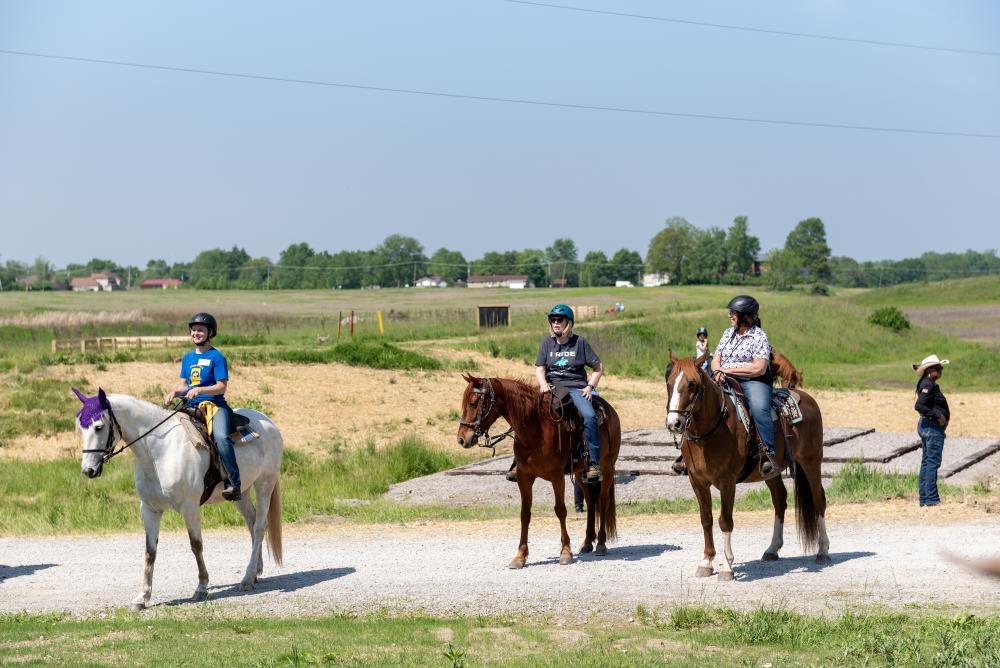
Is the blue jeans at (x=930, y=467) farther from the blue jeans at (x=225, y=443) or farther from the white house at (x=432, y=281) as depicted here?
the white house at (x=432, y=281)

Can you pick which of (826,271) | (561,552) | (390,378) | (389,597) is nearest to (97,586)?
(389,597)

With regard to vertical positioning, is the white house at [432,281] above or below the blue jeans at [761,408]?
above

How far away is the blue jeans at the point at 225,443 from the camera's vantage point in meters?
11.8

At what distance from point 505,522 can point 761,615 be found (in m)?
7.17

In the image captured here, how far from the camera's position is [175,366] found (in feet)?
111

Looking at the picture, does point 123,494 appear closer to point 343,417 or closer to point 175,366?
→ point 343,417

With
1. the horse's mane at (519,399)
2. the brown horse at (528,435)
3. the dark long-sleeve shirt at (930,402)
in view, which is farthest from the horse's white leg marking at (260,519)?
the dark long-sleeve shirt at (930,402)

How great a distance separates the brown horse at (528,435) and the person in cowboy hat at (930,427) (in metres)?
5.05

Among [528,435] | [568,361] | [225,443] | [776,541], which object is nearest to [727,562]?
[776,541]

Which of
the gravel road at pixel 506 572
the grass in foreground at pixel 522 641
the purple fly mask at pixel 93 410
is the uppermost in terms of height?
the purple fly mask at pixel 93 410

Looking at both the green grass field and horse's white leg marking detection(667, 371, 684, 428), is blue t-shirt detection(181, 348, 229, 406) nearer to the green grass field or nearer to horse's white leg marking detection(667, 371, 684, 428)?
horse's white leg marking detection(667, 371, 684, 428)

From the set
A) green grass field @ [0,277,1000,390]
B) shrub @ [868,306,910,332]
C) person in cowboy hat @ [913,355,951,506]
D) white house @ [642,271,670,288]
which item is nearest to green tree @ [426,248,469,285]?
white house @ [642,271,670,288]

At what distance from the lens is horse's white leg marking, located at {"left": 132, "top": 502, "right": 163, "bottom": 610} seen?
37.4ft

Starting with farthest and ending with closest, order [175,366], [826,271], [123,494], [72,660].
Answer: [826,271] → [175,366] → [123,494] → [72,660]
